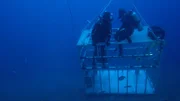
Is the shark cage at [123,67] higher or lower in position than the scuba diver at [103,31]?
lower

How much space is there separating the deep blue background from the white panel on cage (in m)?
1.79

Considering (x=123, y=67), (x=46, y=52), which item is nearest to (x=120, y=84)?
(x=123, y=67)

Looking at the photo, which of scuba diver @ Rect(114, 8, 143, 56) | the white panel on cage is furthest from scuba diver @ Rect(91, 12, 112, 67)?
the white panel on cage

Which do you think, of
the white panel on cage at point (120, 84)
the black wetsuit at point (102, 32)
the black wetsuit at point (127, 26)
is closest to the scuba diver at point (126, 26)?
the black wetsuit at point (127, 26)

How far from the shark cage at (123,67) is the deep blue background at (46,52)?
1.88 m

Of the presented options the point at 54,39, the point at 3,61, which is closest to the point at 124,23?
the point at 3,61

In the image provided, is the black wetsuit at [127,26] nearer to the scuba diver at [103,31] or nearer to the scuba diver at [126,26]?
the scuba diver at [126,26]

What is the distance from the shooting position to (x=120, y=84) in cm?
387

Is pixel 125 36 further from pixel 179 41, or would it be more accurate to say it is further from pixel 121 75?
pixel 179 41

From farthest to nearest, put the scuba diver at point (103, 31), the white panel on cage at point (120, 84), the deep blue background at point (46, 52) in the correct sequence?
1. the deep blue background at point (46, 52)
2. the white panel on cage at point (120, 84)
3. the scuba diver at point (103, 31)

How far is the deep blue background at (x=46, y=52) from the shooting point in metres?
6.09

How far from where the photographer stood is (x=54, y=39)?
33.2ft

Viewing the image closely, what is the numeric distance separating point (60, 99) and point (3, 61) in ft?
11.2

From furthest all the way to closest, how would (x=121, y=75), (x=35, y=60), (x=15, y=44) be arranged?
(x=15, y=44), (x=35, y=60), (x=121, y=75)
